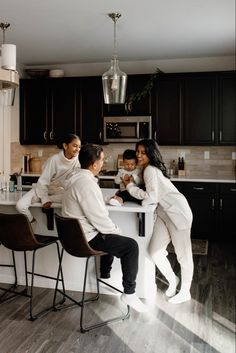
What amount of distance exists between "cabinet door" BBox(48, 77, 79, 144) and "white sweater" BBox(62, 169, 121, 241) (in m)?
3.35

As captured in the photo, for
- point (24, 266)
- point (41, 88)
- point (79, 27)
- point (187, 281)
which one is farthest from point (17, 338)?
point (41, 88)

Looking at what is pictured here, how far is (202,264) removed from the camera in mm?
4672

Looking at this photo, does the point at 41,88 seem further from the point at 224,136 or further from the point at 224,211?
the point at 224,211

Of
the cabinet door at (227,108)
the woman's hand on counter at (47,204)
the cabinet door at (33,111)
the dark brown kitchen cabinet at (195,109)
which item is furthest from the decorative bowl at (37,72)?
the woman's hand on counter at (47,204)

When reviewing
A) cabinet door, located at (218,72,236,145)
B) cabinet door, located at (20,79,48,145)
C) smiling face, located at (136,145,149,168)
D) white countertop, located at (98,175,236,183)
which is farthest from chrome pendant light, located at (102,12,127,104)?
cabinet door, located at (20,79,48,145)

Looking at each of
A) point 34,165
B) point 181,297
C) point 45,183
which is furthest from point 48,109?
point 181,297

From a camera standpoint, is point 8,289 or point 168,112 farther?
point 168,112

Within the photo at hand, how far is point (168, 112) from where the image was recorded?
6.09m

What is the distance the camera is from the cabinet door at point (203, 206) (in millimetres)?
5734

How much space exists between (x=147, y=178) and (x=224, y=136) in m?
2.87

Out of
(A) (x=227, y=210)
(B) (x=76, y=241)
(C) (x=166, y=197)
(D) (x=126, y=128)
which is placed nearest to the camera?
(B) (x=76, y=241)

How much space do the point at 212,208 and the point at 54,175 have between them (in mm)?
2787

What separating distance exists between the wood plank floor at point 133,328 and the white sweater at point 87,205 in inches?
27.3

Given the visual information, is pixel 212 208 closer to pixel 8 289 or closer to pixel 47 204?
pixel 47 204
